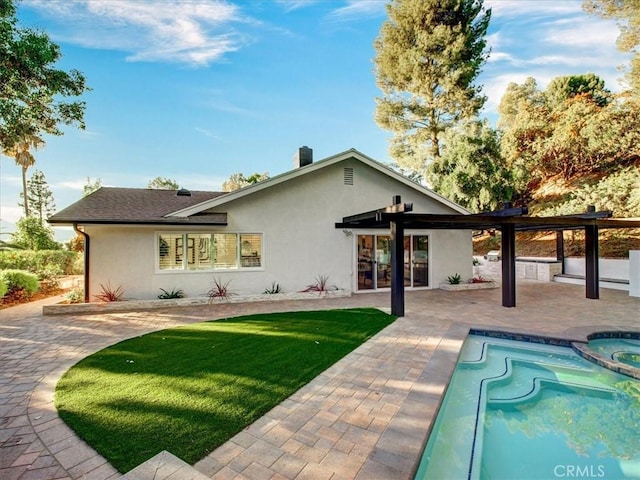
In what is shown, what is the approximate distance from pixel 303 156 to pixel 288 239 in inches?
159

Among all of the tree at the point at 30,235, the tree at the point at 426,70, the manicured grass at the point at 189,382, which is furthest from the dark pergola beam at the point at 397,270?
the tree at the point at 30,235

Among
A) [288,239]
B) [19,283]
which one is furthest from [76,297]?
[288,239]

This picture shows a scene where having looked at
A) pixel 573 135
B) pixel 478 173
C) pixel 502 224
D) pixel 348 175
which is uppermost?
pixel 573 135

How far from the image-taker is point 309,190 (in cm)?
1208

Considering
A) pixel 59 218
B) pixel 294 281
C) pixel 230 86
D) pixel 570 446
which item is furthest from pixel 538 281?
pixel 59 218

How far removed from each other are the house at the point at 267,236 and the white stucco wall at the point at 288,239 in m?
0.04

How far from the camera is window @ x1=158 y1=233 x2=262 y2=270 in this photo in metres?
10.8

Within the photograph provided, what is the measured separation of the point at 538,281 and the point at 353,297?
10.9m

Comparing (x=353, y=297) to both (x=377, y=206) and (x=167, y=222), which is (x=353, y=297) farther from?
(x=167, y=222)

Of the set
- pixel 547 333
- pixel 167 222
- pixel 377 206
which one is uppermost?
pixel 377 206

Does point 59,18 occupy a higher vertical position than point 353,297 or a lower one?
higher

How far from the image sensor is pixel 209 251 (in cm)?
1123

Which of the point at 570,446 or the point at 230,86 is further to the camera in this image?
the point at 230,86

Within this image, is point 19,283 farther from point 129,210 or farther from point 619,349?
point 619,349
